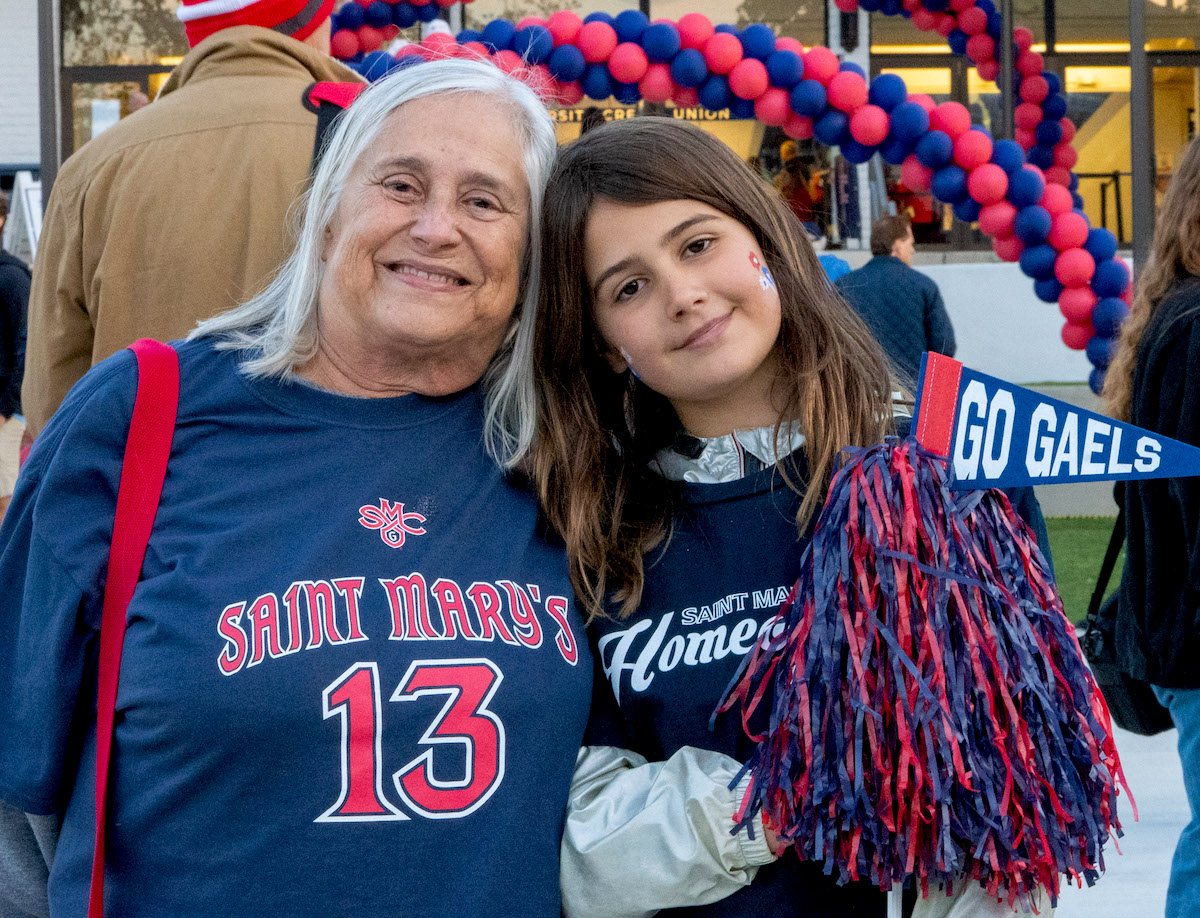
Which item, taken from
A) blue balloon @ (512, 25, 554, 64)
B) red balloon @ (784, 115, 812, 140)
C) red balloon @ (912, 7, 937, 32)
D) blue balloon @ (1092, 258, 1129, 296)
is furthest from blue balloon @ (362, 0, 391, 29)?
blue balloon @ (1092, 258, 1129, 296)

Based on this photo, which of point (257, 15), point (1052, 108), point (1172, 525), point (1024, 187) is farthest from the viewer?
point (1052, 108)

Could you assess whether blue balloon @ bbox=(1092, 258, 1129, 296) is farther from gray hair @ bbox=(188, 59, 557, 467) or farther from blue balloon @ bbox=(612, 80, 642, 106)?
gray hair @ bbox=(188, 59, 557, 467)

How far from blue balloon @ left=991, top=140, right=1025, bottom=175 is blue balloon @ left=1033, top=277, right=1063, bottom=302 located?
64 cm

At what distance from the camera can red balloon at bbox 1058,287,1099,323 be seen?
A: 663 centimetres

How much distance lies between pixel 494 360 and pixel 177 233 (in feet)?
2.44

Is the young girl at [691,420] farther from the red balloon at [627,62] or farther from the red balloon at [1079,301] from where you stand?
the red balloon at [1079,301]

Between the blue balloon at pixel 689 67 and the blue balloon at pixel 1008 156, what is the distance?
1.55 meters

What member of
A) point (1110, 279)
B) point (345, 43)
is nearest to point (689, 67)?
point (345, 43)

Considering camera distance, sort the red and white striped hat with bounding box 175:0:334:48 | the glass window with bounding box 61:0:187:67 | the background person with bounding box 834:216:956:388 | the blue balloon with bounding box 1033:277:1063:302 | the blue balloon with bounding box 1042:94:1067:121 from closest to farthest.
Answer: the red and white striped hat with bounding box 175:0:334:48, the background person with bounding box 834:216:956:388, the blue balloon with bounding box 1033:277:1063:302, the blue balloon with bounding box 1042:94:1067:121, the glass window with bounding box 61:0:187:67

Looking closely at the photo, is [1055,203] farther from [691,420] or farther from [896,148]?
[691,420]

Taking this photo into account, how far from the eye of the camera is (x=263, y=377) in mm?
1737

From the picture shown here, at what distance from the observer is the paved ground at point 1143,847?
3.54m

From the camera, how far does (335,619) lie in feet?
5.02

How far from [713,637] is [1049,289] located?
5735 millimetres
